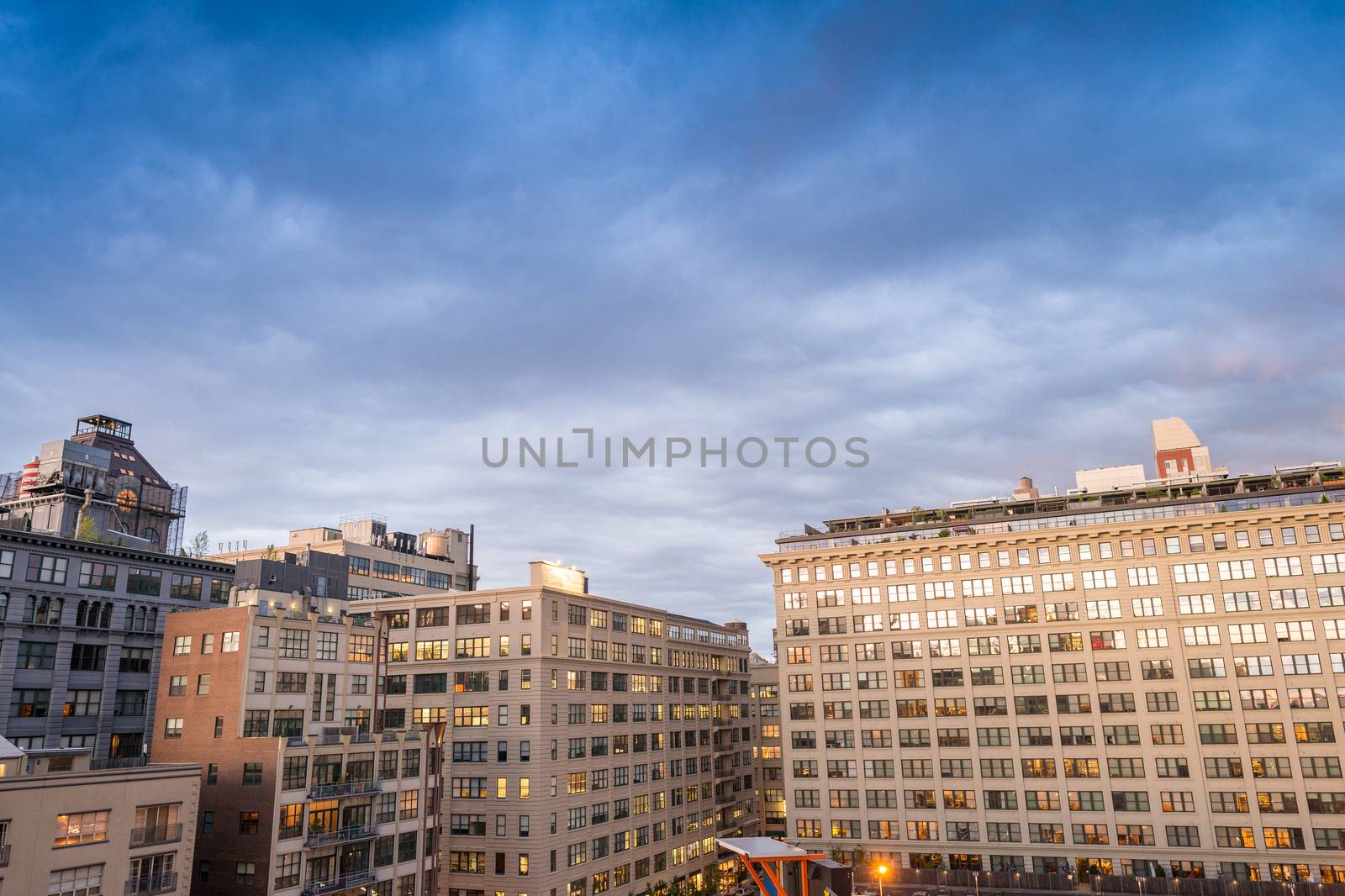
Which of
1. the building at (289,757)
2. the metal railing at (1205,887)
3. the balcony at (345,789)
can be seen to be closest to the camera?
the building at (289,757)

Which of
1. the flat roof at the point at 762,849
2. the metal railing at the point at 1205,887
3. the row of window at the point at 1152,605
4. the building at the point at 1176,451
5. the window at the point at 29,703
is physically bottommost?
the metal railing at the point at 1205,887

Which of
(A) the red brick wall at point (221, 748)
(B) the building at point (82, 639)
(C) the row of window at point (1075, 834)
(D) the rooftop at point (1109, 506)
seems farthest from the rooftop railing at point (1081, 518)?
(B) the building at point (82, 639)

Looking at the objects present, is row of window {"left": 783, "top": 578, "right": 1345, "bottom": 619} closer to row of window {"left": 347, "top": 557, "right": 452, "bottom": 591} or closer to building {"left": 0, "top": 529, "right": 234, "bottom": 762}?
row of window {"left": 347, "top": 557, "right": 452, "bottom": 591}

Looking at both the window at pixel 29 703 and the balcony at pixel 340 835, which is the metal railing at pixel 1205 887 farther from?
the window at pixel 29 703

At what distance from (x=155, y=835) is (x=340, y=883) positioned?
605 inches

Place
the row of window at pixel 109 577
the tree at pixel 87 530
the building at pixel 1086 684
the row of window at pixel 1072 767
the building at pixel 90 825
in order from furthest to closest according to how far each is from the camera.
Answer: the tree at pixel 87 530
the building at pixel 1086 684
the row of window at pixel 1072 767
the row of window at pixel 109 577
the building at pixel 90 825

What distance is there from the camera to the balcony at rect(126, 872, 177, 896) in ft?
178

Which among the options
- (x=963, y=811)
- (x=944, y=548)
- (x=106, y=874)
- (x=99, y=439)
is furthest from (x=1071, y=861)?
(x=99, y=439)

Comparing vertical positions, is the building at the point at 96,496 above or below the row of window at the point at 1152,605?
above

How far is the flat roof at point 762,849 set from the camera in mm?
37031

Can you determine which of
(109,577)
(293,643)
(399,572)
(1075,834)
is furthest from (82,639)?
→ (1075,834)

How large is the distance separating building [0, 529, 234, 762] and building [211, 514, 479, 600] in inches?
726

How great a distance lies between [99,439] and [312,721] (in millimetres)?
62568

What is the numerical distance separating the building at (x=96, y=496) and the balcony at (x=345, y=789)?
39.2 metres
